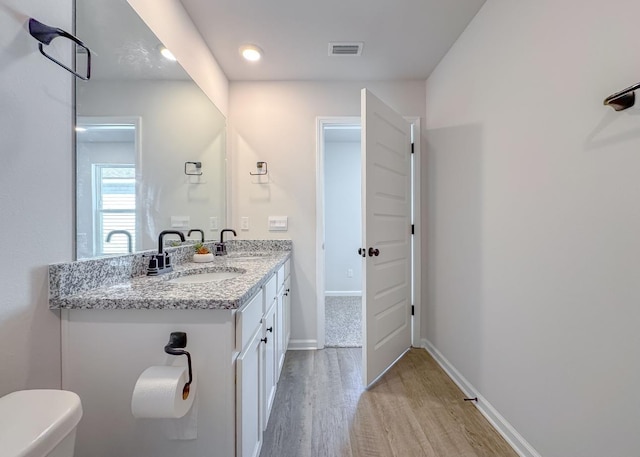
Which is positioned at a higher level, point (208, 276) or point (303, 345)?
point (208, 276)

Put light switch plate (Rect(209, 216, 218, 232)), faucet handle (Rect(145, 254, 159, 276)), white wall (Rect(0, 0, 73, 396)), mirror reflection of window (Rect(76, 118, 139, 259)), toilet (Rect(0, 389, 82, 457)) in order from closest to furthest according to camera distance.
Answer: toilet (Rect(0, 389, 82, 457)) → white wall (Rect(0, 0, 73, 396)) → mirror reflection of window (Rect(76, 118, 139, 259)) → faucet handle (Rect(145, 254, 159, 276)) → light switch plate (Rect(209, 216, 218, 232))

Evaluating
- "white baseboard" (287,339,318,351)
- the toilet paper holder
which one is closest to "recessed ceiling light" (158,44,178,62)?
the toilet paper holder

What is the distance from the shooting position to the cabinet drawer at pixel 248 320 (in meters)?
0.97

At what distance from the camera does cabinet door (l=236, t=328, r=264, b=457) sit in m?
0.95

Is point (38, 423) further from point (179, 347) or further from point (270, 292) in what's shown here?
point (270, 292)

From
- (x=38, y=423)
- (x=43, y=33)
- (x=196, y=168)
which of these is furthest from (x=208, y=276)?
(x=43, y=33)

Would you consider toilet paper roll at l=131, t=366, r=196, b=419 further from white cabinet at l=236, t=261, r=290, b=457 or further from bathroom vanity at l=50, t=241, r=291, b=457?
white cabinet at l=236, t=261, r=290, b=457

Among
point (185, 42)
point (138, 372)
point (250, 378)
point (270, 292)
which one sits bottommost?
point (250, 378)

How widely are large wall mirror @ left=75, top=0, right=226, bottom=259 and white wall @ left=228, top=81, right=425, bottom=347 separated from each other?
63 centimetres

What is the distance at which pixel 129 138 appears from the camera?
1.24 metres

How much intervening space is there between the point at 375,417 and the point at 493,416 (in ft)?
2.11

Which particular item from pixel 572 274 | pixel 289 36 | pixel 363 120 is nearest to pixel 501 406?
pixel 572 274

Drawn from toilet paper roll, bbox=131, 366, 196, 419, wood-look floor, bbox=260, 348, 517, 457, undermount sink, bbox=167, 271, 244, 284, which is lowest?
wood-look floor, bbox=260, 348, 517, 457

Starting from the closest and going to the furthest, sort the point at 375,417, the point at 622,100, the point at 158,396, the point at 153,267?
1. the point at 158,396
2. the point at 622,100
3. the point at 153,267
4. the point at 375,417
